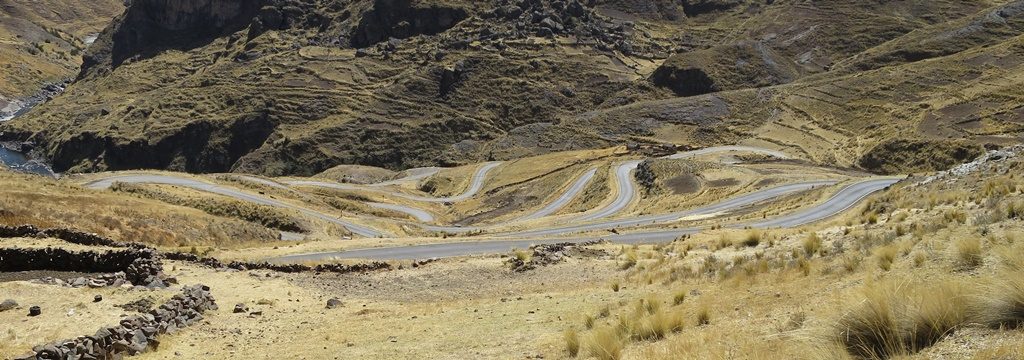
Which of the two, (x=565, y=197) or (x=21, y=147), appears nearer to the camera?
(x=565, y=197)

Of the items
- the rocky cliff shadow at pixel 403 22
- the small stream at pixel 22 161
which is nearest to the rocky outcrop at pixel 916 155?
the rocky cliff shadow at pixel 403 22

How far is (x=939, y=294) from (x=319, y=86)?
474 feet

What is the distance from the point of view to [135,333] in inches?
551


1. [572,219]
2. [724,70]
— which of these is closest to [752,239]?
[572,219]

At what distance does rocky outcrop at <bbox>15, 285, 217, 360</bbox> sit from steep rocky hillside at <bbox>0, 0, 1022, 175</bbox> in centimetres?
8437

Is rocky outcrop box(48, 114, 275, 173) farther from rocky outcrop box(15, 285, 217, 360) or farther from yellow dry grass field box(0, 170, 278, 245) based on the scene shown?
rocky outcrop box(15, 285, 217, 360)

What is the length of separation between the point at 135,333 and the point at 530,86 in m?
134

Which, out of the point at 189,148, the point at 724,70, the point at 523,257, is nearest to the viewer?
the point at 523,257

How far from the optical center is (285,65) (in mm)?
151375

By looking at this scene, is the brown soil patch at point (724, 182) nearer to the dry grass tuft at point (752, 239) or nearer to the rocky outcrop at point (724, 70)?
the dry grass tuft at point (752, 239)

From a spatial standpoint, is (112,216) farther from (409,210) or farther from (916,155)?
(916,155)

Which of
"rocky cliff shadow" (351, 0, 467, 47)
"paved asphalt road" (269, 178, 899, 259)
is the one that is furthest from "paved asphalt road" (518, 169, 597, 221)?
"rocky cliff shadow" (351, 0, 467, 47)

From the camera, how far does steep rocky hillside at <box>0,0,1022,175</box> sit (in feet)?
350

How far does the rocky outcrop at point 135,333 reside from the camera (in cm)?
1235
